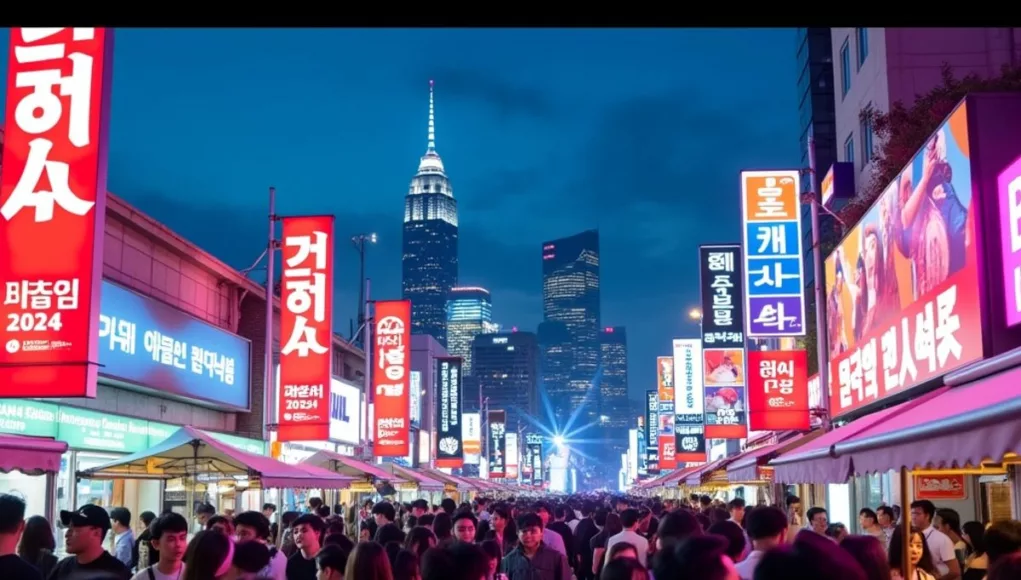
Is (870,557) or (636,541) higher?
(870,557)

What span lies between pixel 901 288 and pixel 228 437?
20343mm

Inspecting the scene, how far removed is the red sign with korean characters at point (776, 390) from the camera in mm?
24516

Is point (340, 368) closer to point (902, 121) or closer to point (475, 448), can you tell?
point (902, 121)

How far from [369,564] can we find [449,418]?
59068 millimetres

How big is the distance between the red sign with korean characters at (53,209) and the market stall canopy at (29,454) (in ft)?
6.84

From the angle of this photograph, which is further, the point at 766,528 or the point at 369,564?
the point at 766,528

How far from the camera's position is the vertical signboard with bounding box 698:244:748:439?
1458 inches

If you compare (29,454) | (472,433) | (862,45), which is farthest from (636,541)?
(472,433)

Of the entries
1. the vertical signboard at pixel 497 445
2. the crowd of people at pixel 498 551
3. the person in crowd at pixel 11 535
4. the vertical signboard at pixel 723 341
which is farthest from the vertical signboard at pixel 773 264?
the vertical signboard at pixel 497 445

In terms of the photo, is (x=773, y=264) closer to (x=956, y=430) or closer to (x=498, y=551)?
(x=498, y=551)

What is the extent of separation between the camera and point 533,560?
10.6 meters

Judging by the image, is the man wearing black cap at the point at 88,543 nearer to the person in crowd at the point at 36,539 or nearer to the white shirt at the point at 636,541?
the person in crowd at the point at 36,539

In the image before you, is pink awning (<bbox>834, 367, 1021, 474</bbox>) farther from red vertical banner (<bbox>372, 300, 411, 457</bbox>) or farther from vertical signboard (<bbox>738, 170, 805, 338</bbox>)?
red vertical banner (<bbox>372, 300, 411, 457</bbox>)
